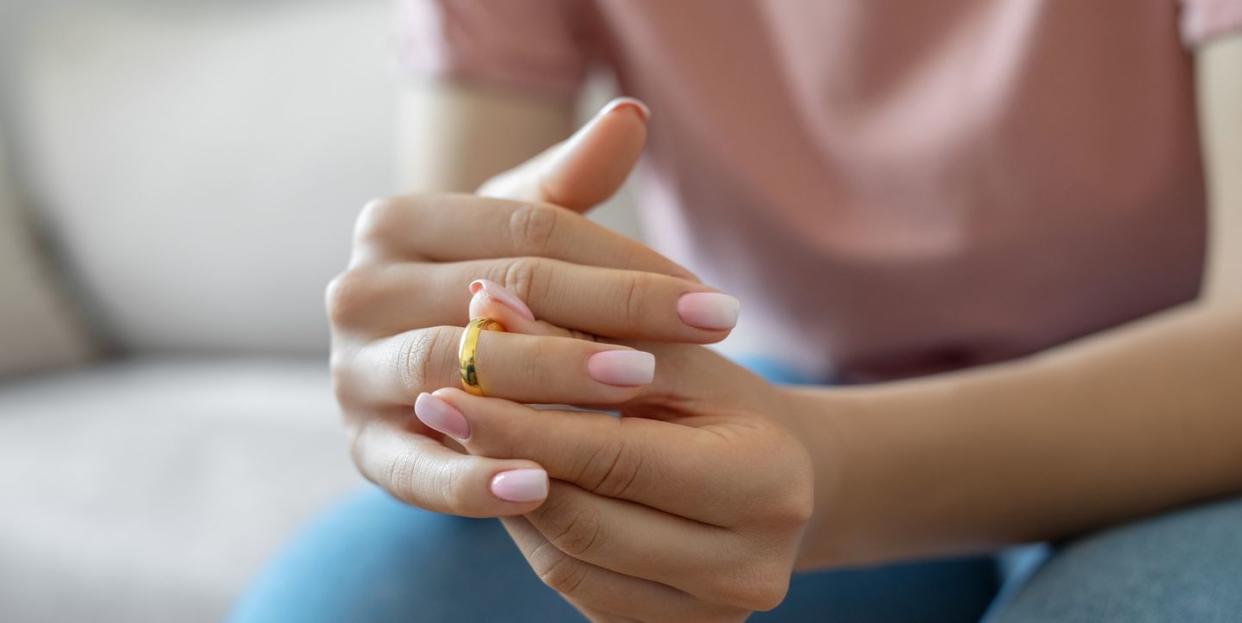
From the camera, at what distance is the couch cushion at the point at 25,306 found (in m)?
1.49

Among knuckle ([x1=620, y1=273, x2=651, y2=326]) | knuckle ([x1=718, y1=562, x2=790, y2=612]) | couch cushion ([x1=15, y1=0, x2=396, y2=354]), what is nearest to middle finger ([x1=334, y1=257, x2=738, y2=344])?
knuckle ([x1=620, y1=273, x2=651, y2=326])

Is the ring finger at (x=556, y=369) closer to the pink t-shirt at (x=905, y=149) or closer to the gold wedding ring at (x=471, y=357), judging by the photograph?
the gold wedding ring at (x=471, y=357)

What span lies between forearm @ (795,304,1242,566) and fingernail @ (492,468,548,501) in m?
0.19

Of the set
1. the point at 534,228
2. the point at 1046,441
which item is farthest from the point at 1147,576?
the point at 534,228

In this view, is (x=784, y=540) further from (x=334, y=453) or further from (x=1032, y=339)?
(x=334, y=453)

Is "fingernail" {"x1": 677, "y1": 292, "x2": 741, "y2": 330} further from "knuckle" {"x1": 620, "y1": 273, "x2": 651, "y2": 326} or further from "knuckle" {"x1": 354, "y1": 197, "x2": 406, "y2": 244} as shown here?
"knuckle" {"x1": 354, "y1": 197, "x2": 406, "y2": 244}

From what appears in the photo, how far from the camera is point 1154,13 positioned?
2.13ft

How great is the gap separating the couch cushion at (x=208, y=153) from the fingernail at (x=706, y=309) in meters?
0.98

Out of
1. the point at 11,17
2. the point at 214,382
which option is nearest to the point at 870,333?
the point at 214,382

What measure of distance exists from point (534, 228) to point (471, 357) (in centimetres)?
8

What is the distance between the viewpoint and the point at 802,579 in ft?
1.96

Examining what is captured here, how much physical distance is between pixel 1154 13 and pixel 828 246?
0.25 m

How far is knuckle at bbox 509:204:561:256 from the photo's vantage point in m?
0.47

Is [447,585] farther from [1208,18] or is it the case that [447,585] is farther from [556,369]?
[1208,18]
